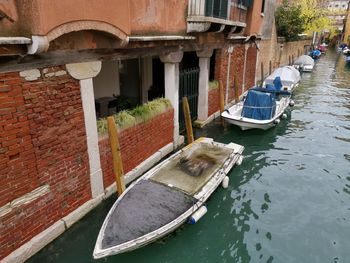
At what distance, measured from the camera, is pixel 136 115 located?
23.1 feet

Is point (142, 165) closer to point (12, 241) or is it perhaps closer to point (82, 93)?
point (82, 93)

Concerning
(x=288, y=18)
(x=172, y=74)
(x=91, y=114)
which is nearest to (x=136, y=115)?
(x=91, y=114)

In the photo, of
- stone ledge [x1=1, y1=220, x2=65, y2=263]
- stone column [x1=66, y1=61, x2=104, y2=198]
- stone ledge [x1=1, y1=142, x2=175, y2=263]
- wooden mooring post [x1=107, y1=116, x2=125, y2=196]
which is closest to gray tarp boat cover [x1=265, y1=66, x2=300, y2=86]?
stone ledge [x1=1, y1=142, x2=175, y2=263]

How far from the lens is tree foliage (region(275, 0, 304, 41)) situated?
21070mm

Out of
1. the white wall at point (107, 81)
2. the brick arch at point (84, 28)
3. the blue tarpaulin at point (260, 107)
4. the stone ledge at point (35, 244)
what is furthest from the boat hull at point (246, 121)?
the stone ledge at point (35, 244)

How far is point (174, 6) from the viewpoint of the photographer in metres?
7.27

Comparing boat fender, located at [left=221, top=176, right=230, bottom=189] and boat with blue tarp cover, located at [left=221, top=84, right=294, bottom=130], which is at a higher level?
boat with blue tarp cover, located at [left=221, top=84, right=294, bottom=130]

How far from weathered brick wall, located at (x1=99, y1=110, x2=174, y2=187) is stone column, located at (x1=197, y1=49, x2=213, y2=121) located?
2.54 m

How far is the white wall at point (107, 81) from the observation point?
1022 cm

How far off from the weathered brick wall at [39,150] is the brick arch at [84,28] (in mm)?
714

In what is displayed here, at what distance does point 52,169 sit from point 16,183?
0.65m

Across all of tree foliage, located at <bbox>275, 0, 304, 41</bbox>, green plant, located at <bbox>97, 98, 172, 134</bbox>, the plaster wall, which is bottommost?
green plant, located at <bbox>97, 98, 172, 134</bbox>

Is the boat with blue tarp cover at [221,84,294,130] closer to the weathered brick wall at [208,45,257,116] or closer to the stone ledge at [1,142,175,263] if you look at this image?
the weathered brick wall at [208,45,257,116]

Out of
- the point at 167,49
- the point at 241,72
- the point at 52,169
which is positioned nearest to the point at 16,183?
the point at 52,169
